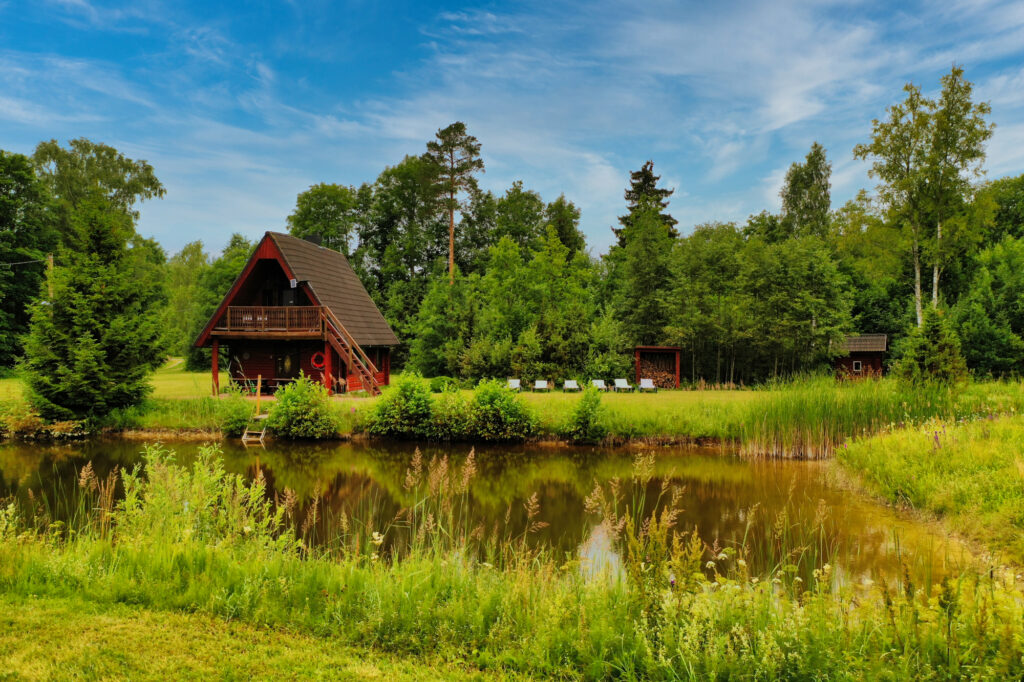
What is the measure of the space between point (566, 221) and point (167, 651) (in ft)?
117

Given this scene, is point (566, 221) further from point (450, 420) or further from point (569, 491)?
point (569, 491)

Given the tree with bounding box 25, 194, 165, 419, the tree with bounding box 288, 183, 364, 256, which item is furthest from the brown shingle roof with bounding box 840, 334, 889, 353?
the tree with bounding box 288, 183, 364, 256

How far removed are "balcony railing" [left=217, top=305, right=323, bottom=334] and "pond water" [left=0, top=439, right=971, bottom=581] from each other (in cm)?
644

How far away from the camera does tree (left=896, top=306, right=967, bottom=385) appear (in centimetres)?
1223

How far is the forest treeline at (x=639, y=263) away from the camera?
68.2 ft

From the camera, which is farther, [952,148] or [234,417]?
[952,148]

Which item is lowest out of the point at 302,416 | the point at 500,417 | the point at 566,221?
the point at 302,416

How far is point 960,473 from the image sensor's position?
7.41 m

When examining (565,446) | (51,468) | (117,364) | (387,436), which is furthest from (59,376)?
(565,446)

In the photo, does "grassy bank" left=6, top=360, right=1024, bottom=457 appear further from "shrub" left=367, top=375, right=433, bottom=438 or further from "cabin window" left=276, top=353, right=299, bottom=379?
"cabin window" left=276, top=353, right=299, bottom=379

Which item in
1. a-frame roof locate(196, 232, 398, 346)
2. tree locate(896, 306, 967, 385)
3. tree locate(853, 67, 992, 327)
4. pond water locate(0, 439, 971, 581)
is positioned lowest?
pond water locate(0, 439, 971, 581)

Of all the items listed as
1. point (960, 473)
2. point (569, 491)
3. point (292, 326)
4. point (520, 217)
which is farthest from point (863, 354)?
point (292, 326)

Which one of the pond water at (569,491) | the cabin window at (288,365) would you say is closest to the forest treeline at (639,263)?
the cabin window at (288,365)

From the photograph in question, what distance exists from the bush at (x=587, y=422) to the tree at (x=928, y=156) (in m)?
15.0
